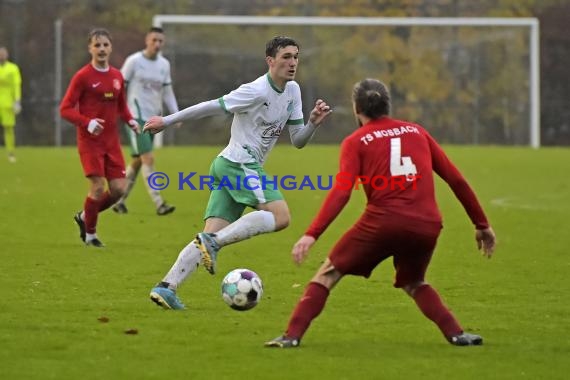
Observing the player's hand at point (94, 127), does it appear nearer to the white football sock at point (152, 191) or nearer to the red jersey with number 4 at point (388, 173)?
the white football sock at point (152, 191)

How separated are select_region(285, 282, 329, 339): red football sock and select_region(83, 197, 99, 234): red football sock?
221 inches

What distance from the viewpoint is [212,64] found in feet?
113

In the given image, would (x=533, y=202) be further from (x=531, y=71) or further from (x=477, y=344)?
(x=531, y=71)

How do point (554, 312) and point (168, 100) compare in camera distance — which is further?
point (168, 100)

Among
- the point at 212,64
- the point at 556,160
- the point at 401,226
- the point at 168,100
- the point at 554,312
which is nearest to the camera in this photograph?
the point at 401,226

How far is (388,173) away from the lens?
23.5ft

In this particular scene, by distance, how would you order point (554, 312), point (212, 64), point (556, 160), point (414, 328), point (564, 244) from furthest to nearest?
point (212, 64) → point (556, 160) → point (564, 244) → point (554, 312) → point (414, 328)

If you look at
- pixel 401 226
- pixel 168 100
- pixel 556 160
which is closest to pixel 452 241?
pixel 168 100

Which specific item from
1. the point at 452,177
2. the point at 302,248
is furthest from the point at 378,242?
the point at 452,177

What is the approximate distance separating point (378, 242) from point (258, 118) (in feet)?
7.01

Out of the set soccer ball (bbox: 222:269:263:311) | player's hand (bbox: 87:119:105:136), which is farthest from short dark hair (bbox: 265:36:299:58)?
player's hand (bbox: 87:119:105:136)

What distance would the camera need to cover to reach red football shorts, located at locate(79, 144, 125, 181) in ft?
40.9

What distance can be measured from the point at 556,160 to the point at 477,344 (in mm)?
22123

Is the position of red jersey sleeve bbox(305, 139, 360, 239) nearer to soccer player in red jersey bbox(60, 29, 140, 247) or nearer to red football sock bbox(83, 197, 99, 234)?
soccer player in red jersey bbox(60, 29, 140, 247)
